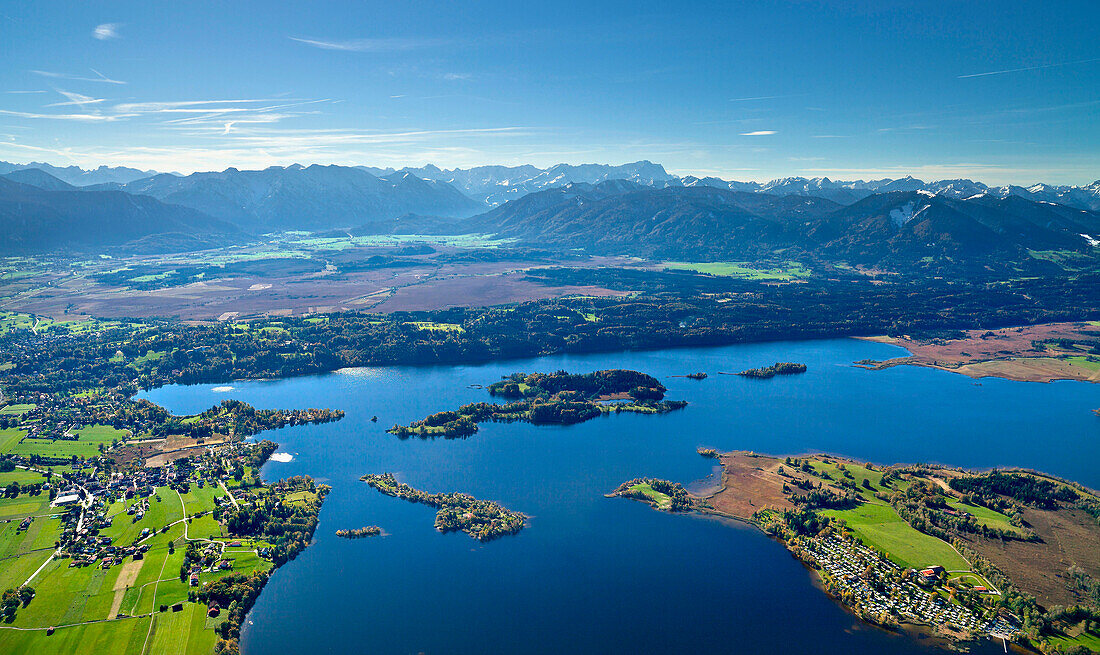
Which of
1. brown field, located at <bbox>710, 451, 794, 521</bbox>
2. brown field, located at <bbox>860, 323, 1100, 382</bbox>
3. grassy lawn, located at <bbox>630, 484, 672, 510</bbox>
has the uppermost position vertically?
brown field, located at <bbox>860, 323, 1100, 382</bbox>

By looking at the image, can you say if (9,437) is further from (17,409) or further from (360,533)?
(360,533)

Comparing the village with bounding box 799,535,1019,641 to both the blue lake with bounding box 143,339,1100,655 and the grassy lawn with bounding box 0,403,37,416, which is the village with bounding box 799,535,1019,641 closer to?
the blue lake with bounding box 143,339,1100,655

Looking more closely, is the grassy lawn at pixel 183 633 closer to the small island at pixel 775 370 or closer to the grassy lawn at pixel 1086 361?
the small island at pixel 775 370

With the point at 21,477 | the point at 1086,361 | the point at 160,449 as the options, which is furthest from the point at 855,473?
the point at 21,477

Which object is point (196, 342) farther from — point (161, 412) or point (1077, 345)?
point (1077, 345)

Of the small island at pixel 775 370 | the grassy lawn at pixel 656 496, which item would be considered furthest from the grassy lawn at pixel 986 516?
the small island at pixel 775 370

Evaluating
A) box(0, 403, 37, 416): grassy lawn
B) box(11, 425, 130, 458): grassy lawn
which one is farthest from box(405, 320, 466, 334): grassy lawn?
box(0, 403, 37, 416): grassy lawn

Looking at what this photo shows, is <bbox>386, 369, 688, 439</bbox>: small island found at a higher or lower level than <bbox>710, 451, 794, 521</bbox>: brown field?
higher
